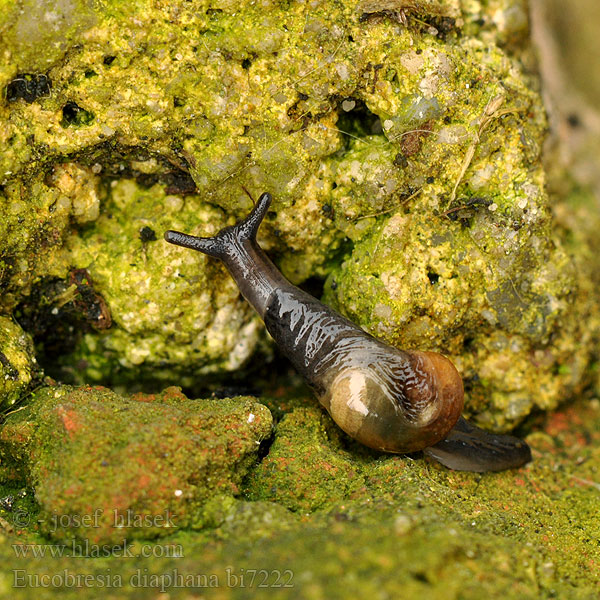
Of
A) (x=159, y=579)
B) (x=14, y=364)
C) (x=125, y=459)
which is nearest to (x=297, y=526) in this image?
(x=159, y=579)

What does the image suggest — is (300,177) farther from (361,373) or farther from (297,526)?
(297,526)

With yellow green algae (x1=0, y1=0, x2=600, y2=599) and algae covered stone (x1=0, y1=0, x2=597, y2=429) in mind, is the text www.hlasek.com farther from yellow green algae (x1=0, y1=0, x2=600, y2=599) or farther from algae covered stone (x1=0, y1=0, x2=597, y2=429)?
algae covered stone (x1=0, y1=0, x2=597, y2=429)

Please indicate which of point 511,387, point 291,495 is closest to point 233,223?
point 291,495

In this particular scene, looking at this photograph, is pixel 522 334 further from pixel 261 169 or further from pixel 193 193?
pixel 193 193

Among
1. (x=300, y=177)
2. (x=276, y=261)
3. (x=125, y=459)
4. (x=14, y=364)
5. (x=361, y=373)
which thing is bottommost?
(x=14, y=364)

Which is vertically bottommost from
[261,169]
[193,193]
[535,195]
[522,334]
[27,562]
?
[27,562]
